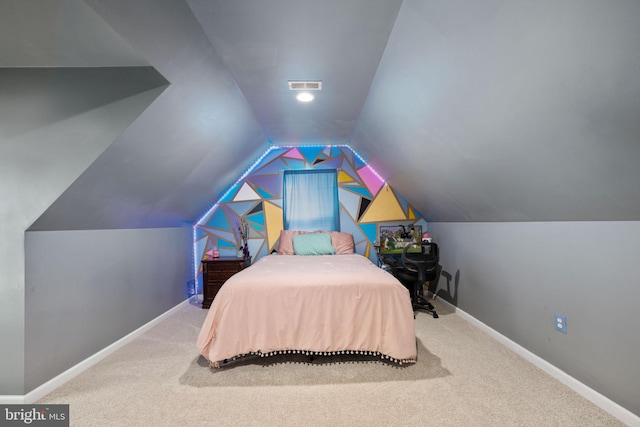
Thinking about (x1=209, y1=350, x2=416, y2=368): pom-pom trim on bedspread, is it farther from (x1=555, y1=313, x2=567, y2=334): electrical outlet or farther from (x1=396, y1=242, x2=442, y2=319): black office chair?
(x1=396, y1=242, x2=442, y2=319): black office chair

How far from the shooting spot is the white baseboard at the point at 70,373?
171 centimetres

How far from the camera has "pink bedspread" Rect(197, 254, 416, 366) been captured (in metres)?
2.13

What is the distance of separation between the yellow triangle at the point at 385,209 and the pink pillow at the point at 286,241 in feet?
3.39

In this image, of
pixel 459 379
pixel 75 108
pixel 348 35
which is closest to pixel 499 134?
pixel 348 35

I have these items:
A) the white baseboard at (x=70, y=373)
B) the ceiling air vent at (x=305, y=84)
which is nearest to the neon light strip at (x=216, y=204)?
the white baseboard at (x=70, y=373)

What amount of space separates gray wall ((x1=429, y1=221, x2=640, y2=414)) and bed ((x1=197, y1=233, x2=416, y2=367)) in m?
0.97

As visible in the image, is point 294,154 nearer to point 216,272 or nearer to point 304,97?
point 304,97

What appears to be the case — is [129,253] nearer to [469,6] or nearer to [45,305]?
[45,305]

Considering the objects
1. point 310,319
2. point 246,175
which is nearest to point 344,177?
point 246,175

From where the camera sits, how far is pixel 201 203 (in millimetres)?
3809

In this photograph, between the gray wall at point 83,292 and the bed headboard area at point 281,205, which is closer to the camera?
the gray wall at point 83,292

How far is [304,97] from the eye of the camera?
2.68 m

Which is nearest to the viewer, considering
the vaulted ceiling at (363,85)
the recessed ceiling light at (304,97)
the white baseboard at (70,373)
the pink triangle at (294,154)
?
the vaulted ceiling at (363,85)

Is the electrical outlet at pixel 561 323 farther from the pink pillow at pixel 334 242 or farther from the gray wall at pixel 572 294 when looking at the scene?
the pink pillow at pixel 334 242
